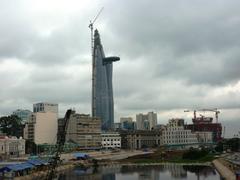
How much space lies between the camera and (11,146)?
7072 inches

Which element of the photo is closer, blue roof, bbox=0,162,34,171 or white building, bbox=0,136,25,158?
blue roof, bbox=0,162,34,171

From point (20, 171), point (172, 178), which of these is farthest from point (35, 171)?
point (172, 178)

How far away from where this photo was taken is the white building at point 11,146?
17177 centimetres

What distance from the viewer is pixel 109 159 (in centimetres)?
16325

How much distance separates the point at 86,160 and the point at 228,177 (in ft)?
242

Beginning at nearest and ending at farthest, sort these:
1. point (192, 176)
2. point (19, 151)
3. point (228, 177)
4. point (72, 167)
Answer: point (228, 177) < point (192, 176) < point (72, 167) < point (19, 151)

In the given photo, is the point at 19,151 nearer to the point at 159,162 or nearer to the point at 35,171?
the point at 159,162

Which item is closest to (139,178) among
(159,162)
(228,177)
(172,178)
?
(172,178)

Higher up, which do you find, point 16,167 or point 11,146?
point 11,146

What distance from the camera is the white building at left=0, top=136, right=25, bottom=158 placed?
172 m

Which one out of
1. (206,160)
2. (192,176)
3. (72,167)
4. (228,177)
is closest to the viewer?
(228,177)

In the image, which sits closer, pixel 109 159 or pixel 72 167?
pixel 72 167

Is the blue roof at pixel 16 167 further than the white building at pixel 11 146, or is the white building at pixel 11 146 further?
the white building at pixel 11 146

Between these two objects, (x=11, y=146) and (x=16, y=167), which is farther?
(x=11, y=146)
